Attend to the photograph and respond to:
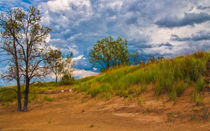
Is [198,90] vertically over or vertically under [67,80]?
over

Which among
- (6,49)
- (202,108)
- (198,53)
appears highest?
(6,49)

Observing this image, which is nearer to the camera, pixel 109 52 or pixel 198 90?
pixel 198 90

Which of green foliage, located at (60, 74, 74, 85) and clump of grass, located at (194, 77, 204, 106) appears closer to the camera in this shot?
clump of grass, located at (194, 77, 204, 106)

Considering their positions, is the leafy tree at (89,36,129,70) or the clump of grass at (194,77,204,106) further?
the leafy tree at (89,36,129,70)

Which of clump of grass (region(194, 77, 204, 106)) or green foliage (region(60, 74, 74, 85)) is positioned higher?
clump of grass (region(194, 77, 204, 106))

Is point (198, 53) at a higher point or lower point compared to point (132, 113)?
higher

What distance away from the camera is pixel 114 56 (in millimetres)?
35469

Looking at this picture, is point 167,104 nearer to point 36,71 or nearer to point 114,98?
point 114,98

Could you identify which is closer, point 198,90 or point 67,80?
point 198,90

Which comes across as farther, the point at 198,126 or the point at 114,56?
the point at 114,56

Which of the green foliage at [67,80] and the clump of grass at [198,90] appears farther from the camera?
the green foliage at [67,80]

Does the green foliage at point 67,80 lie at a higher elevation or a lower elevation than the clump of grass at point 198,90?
lower

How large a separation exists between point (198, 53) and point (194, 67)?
287cm

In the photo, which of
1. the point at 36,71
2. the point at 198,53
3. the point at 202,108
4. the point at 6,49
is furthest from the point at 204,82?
the point at 6,49
